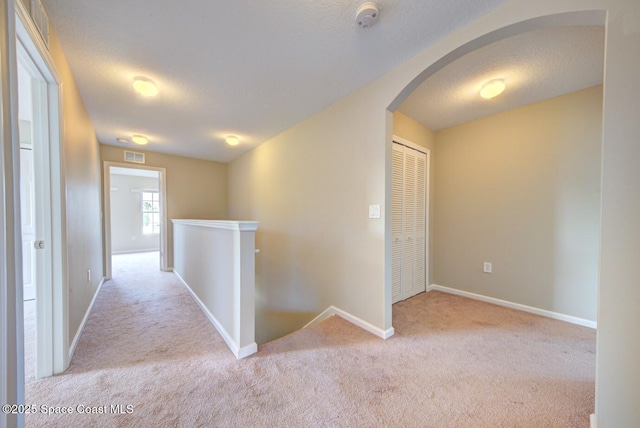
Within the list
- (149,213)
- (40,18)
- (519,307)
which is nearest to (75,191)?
(40,18)

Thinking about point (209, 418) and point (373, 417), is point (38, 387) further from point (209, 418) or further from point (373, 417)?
point (373, 417)

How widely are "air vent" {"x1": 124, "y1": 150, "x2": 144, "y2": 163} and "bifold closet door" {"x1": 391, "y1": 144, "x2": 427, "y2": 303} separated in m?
4.51

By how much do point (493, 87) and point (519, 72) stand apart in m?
0.19

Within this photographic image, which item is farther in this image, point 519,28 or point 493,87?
point 493,87

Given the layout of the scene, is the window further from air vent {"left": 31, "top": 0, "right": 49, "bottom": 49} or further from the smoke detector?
the smoke detector

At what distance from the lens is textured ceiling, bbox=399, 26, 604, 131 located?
5.35 feet

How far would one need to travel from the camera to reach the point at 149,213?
7.57 meters

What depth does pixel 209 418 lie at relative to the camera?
47.8 inches

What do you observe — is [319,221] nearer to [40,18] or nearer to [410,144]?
[410,144]

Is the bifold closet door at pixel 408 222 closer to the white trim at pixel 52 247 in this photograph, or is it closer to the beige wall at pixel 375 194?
the beige wall at pixel 375 194

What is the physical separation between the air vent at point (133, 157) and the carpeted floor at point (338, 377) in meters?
3.09

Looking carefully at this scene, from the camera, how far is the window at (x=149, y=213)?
746cm

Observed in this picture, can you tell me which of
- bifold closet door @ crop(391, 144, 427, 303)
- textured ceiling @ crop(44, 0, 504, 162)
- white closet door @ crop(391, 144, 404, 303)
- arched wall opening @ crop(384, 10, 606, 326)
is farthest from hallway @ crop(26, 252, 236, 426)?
textured ceiling @ crop(44, 0, 504, 162)

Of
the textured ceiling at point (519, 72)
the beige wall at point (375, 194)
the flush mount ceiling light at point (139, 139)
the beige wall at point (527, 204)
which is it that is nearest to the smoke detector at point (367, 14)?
the beige wall at point (375, 194)
